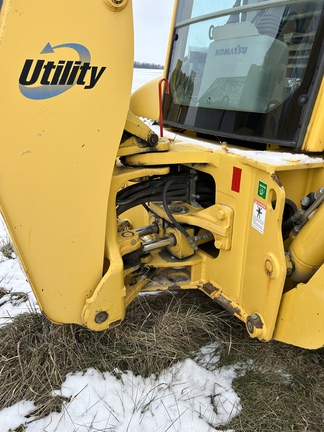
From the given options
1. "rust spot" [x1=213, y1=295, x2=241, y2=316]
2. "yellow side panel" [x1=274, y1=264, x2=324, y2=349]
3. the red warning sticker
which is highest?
the red warning sticker

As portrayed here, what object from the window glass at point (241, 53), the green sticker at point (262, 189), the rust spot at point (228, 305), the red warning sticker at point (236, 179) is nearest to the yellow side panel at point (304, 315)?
the rust spot at point (228, 305)

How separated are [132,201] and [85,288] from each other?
1.87 ft

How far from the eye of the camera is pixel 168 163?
2.08 m

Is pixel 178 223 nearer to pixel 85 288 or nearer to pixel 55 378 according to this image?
pixel 85 288

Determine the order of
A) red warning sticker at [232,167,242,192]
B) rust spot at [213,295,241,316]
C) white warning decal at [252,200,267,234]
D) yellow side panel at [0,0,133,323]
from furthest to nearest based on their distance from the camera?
1. rust spot at [213,295,241,316]
2. red warning sticker at [232,167,242,192]
3. white warning decal at [252,200,267,234]
4. yellow side panel at [0,0,133,323]

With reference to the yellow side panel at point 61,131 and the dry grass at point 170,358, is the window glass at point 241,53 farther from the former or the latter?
the dry grass at point 170,358

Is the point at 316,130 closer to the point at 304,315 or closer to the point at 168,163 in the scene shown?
the point at 168,163

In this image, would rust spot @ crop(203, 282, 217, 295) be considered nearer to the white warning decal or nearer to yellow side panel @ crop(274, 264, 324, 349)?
yellow side panel @ crop(274, 264, 324, 349)

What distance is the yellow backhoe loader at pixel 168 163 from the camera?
5.11ft

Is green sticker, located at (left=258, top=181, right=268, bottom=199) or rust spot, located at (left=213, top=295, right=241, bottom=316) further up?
green sticker, located at (left=258, top=181, right=268, bottom=199)

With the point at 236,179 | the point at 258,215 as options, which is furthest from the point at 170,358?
the point at 236,179

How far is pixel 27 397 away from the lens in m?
1.99

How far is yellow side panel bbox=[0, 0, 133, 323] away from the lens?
1.48 meters

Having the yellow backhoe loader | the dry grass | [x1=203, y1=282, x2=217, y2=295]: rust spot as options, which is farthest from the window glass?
the dry grass
